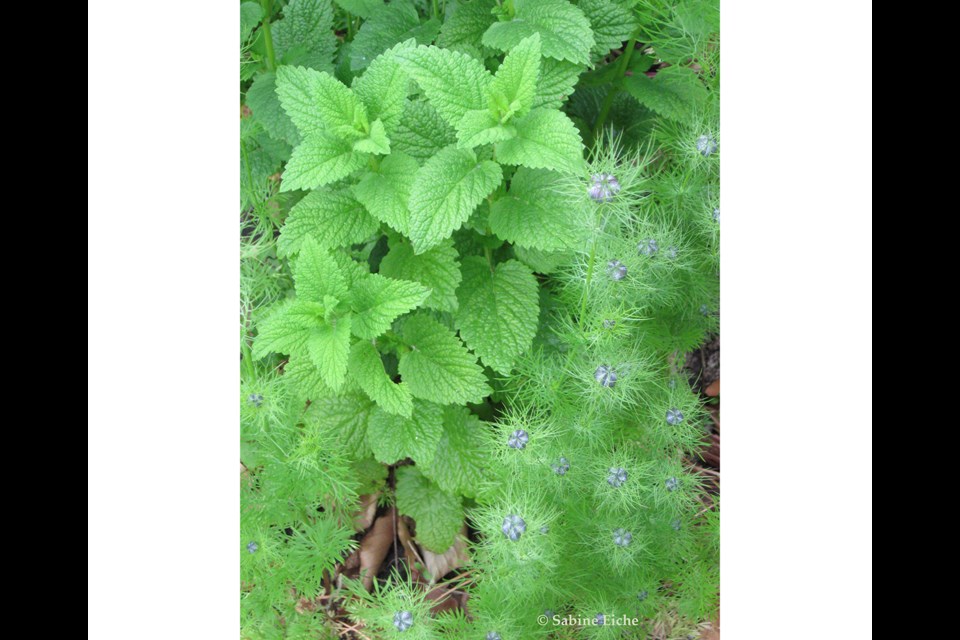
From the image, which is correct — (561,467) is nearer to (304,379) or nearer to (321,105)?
(304,379)

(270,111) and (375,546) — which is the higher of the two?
(270,111)

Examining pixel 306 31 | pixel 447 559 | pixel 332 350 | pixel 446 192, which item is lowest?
pixel 447 559

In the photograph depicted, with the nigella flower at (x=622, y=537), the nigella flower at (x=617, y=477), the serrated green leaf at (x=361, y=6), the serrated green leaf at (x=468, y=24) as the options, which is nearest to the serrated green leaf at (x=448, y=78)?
the serrated green leaf at (x=468, y=24)

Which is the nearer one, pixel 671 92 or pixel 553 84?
pixel 553 84

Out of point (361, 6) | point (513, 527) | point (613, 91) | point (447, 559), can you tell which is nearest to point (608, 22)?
point (613, 91)

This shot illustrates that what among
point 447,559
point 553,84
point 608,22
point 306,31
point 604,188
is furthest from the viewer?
point 447,559

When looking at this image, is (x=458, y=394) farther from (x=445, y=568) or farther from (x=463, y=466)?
(x=445, y=568)

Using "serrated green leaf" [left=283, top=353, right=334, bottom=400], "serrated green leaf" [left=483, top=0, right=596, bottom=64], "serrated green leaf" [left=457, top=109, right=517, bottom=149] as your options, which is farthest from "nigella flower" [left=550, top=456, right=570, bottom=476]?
"serrated green leaf" [left=483, top=0, right=596, bottom=64]

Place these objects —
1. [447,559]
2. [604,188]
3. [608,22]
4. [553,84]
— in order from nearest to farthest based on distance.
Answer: [604,188] → [553,84] → [608,22] → [447,559]
